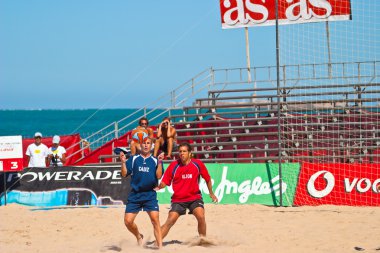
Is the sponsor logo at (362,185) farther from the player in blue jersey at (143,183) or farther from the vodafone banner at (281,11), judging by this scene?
the player in blue jersey at (143,183)

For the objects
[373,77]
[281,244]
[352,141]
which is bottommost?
[281,244]

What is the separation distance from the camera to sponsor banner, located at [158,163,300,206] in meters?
16.7

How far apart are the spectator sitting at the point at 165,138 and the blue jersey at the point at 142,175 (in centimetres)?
605

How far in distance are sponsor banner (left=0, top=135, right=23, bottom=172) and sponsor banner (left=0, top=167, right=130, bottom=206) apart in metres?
0.21

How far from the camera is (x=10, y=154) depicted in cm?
1720

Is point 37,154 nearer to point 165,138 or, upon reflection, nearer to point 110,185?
point 110,185

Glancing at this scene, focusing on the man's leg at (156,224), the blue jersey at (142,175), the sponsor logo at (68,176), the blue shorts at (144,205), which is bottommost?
the man's leg at (156,224)

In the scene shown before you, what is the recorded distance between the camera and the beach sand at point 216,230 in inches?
458

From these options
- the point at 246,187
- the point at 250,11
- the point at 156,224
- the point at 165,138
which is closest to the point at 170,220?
the point at 156,224

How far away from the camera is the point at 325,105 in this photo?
2059 cm

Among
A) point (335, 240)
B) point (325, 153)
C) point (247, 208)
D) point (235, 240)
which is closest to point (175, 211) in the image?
point (235, 240)

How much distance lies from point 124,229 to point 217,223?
1578 mm

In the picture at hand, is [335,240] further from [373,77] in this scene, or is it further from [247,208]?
[373,77]

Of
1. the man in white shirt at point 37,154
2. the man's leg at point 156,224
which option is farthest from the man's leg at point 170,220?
the man in white shirt at point 37,154
